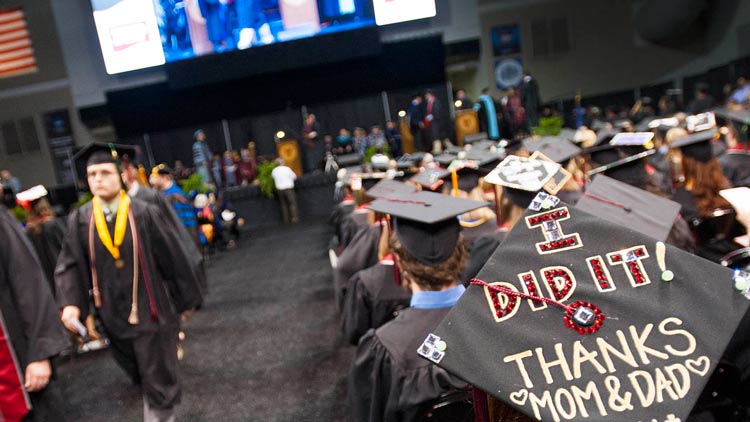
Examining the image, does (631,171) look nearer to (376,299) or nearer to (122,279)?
(376,299)

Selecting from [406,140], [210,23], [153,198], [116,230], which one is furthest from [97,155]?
[210,23]

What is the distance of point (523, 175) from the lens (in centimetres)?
292

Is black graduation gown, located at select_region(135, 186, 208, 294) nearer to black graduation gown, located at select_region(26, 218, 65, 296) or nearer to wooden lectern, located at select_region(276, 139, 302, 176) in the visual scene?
black graduation gown, located at select_region(26, 218, 65, 296)

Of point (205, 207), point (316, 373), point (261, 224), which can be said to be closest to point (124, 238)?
point (316, 373)

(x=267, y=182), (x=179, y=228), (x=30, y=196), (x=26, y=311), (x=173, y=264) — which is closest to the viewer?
(x=26, y=311)

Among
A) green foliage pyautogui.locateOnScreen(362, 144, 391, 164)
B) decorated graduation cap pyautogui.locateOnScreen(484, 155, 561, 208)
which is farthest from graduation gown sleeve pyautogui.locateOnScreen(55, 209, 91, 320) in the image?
green foliage pyautogui.locateOnScreen(362, 144, 391, 164)

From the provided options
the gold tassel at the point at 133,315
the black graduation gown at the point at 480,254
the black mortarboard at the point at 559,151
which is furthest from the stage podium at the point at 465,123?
the gold tassel at the point at 133,315

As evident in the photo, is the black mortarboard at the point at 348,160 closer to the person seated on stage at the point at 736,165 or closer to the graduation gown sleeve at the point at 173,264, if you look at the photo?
the person seated on stage at the point at 736,165

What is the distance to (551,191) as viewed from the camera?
280cm

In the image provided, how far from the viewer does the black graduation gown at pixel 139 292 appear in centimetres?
312

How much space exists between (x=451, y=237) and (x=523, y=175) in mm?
890

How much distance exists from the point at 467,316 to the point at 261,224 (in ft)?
41.2

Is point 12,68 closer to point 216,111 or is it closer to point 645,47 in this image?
point 216,111

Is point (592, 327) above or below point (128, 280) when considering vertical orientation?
above
